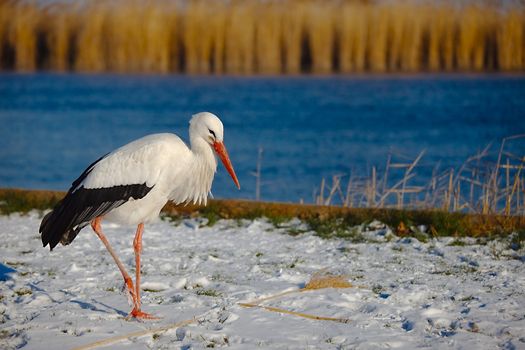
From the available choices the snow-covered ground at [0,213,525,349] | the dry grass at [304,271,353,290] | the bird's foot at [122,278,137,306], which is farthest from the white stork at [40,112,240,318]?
the dry grass at [304,271,353,290]

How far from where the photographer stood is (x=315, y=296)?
561cm

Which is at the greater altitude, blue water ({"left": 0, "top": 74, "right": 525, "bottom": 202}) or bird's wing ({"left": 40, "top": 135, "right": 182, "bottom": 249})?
bird's wing ({"left": 40, "top": 135, "right": 182, "bottom": 249})

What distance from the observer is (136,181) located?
5715mm

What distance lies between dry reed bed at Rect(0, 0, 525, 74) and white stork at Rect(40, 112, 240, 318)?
2097 centimetres

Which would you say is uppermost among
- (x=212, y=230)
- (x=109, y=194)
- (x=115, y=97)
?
(x=109, y=194)

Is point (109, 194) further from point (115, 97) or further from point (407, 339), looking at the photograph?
point (115, 97)

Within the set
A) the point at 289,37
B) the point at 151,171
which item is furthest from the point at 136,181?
the point at 289,37

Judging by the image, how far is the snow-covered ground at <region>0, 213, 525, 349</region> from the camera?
4887 mm

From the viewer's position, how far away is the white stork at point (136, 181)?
5.72 m

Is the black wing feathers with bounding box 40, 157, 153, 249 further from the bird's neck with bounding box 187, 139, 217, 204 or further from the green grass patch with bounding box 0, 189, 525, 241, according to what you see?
the green grass patch with bounding box 0, 189, 525, 241

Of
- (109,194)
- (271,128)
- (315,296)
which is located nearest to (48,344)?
(109,194)

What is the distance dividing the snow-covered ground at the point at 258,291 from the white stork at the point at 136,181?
0.42 meters

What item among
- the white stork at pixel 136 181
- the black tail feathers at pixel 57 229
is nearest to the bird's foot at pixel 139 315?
the white stork at pixel 136 181

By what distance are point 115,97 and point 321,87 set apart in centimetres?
644
